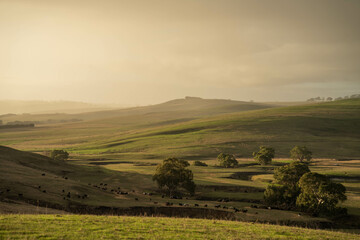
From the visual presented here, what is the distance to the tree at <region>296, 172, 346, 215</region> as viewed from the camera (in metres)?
49.5

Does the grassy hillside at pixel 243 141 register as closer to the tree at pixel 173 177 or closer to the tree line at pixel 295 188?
the tree at pixel 173 177

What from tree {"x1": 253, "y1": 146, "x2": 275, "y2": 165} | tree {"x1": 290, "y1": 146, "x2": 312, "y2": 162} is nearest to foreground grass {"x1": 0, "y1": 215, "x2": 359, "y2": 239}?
tree {"x1": 253, "y1": 146, "x2": 275, "y2": 165}

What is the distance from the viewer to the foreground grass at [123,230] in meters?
22.1

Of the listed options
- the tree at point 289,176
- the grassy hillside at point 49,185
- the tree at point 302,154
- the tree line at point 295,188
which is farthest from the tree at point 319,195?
the tree at point 302,154

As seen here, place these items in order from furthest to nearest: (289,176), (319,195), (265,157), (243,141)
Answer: (243,141) < (265,157) < (289,176) < (319,195)

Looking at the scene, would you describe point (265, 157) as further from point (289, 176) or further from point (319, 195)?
point (319, 195)

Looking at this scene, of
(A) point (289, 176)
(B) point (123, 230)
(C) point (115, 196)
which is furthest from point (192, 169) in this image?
(B) point (123, 230)

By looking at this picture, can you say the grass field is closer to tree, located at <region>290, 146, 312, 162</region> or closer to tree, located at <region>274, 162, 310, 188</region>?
tree, located at <region>290, 146, 312, 162</region>

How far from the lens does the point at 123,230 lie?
25.0 meters

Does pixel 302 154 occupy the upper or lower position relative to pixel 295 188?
lower

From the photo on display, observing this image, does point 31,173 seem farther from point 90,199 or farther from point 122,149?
point 122,149

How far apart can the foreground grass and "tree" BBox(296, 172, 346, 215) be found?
23142 millimetres

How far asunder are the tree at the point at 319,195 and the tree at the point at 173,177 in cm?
2287

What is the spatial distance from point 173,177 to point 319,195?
2906 cm
